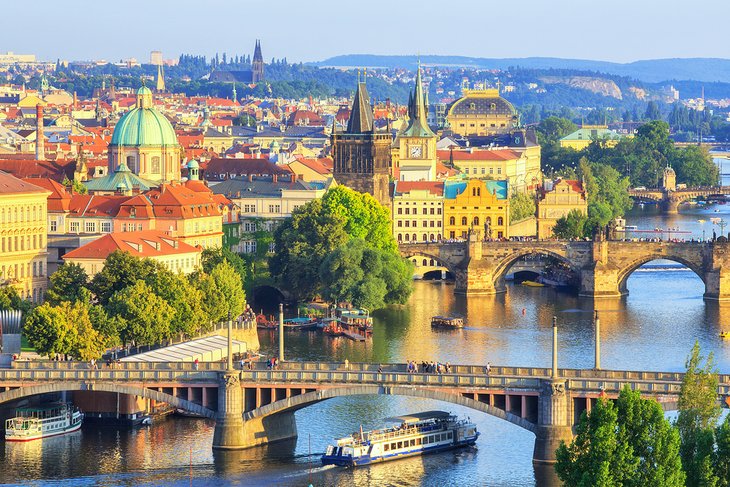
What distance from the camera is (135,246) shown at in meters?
97.7

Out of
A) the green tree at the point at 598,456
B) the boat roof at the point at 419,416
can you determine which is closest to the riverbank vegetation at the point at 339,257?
the boat roof at the point at 419,416

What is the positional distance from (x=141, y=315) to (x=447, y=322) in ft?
75.4

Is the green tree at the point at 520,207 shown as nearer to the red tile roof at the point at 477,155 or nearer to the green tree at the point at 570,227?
the green tree at the point at 570,227

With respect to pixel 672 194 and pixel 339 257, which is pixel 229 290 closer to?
pixel 339 257

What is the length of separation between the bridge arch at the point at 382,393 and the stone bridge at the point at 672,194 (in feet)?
380

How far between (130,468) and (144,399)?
7960 millimetres

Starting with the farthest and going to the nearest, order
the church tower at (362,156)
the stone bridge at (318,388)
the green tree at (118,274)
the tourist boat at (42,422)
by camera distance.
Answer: the church tower at (362,156)
the green tree at (118,274)
the tourist boat at (42,422)
the stone bridge at (318,388)

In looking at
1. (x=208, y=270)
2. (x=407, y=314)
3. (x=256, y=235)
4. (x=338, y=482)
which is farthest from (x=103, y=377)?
(x=256, y=235)

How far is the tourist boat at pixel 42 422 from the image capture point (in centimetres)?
7288

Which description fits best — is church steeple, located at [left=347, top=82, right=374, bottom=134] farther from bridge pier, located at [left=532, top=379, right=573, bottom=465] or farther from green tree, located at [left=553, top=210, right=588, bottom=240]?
bridge pier, located at [left=532, top=379, right=573, bottom=465]

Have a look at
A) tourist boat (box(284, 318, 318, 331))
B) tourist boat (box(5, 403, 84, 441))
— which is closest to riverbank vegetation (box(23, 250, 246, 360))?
tourist boat (box(5, 403, 84, 441))

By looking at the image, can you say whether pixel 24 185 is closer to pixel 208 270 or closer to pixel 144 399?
pixel 208 270

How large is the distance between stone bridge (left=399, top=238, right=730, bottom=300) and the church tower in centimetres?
826

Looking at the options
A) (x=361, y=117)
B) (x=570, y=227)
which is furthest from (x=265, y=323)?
(x=570, y=227)
